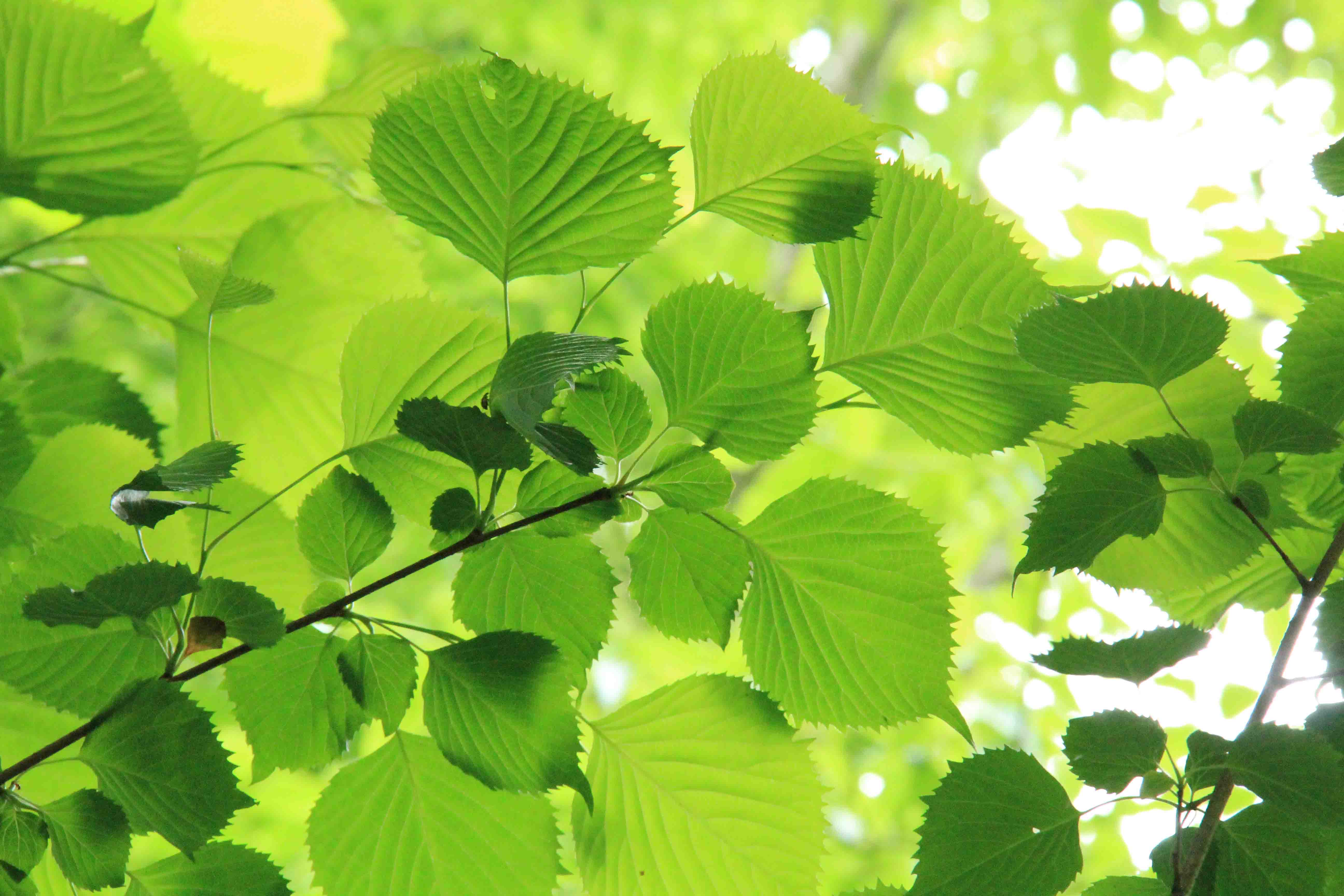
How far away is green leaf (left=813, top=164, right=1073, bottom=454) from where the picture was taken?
31 cm

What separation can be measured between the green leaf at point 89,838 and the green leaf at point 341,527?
0.10 meters

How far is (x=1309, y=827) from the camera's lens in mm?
256

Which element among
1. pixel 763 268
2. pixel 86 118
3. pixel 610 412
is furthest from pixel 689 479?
pixel 763 268

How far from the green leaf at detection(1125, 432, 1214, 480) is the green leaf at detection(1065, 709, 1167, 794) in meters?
0.08

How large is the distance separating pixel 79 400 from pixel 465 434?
1.11 ft

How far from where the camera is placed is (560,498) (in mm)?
305

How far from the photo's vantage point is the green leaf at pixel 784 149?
0.30m

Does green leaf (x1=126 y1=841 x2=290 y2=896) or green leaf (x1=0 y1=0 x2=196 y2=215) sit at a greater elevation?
green leaf (x1=0 y1=0 x2=196 y2=215)

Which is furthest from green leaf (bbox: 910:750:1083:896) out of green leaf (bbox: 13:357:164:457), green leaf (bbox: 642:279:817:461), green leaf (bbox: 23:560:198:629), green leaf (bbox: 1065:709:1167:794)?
green leaf (bbox: 13:357:164:457)

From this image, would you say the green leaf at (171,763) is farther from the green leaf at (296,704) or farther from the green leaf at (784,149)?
the green leaf at (784,149)

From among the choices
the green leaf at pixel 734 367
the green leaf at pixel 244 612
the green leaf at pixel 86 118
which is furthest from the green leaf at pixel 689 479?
the green leaf at pixel 86 118

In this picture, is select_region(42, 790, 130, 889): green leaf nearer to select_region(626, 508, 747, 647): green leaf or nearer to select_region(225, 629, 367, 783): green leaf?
select_region(225, 629, 367, 783): green leaf

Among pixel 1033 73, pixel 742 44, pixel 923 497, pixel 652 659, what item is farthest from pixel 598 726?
pixel 1033 73

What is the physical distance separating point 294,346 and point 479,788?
0.27 metres
